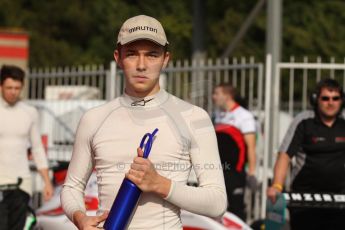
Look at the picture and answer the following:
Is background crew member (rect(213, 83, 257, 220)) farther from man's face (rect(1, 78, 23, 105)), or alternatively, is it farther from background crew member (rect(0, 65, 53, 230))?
man's face (rect(1, 78, 23, 105))

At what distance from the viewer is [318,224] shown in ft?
25.0

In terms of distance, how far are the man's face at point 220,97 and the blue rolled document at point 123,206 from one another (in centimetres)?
696

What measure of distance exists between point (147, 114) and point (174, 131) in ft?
0.43

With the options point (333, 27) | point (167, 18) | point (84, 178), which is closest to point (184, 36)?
point (167, 18)

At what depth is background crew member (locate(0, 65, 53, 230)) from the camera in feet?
27.0

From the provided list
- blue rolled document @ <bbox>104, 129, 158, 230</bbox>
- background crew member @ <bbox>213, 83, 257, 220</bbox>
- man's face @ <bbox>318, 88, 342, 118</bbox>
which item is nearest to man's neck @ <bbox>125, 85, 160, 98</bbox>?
blue rolled document @ <bbox>104, 129, 158, 230</bbox>

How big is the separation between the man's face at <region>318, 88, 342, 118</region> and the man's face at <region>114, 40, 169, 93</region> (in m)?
3.93

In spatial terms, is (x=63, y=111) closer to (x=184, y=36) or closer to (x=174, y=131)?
(x=174, y=131)

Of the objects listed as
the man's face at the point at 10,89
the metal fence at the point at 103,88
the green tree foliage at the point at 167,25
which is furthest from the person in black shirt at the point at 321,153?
the green tree foliage at the point at 167,25

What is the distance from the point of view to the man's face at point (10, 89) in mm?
8352

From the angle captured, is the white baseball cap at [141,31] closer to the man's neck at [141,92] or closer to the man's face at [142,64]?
the man's face at [142,64]

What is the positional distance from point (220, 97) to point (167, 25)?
46.9ft

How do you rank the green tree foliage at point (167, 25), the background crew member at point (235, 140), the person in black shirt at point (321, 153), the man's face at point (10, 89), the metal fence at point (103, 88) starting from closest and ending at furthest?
the person in black shirt at point (321, 153) → the man's face at point (10, 89) → the background crew member at point (235, 140) → the metal fence at point (103, 88) → the green tree foliage at point (167, 25)

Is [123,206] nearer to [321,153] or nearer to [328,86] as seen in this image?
[321,153]
